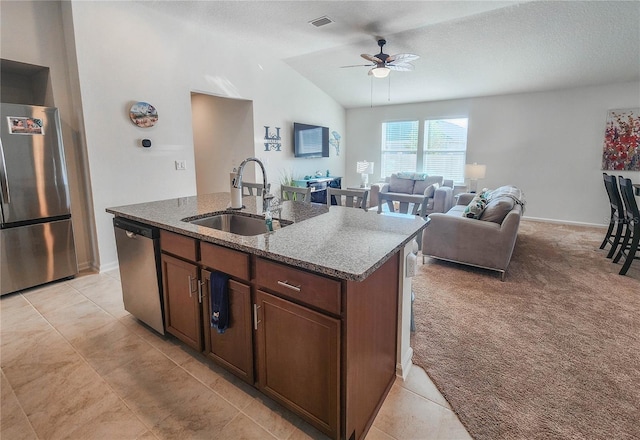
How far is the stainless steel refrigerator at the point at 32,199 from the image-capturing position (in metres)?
2.81

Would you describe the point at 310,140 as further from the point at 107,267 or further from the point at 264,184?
the point at 264,184

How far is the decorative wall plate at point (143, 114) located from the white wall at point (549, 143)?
5.43 meters

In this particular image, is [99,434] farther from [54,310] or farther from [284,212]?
[54,310]

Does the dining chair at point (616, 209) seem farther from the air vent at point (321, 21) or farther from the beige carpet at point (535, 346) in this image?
the air vent at point (321, 21)

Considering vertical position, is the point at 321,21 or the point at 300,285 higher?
the point at 321,21

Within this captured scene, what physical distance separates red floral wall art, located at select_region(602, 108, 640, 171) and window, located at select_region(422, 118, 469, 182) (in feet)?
7.25

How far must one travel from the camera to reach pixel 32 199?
2.99 metres

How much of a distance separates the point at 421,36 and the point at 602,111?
3503mm

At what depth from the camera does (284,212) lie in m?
2.26

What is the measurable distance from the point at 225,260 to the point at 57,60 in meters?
3.25

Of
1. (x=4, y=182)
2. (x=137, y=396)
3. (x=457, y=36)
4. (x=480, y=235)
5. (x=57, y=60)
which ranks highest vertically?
(x=457, y=36)

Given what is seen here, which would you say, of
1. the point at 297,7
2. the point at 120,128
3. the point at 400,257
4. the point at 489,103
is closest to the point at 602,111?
the point at 489,103

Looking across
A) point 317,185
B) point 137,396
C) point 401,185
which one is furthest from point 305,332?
point 401,185

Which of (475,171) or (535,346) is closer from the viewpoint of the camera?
(535,346)
